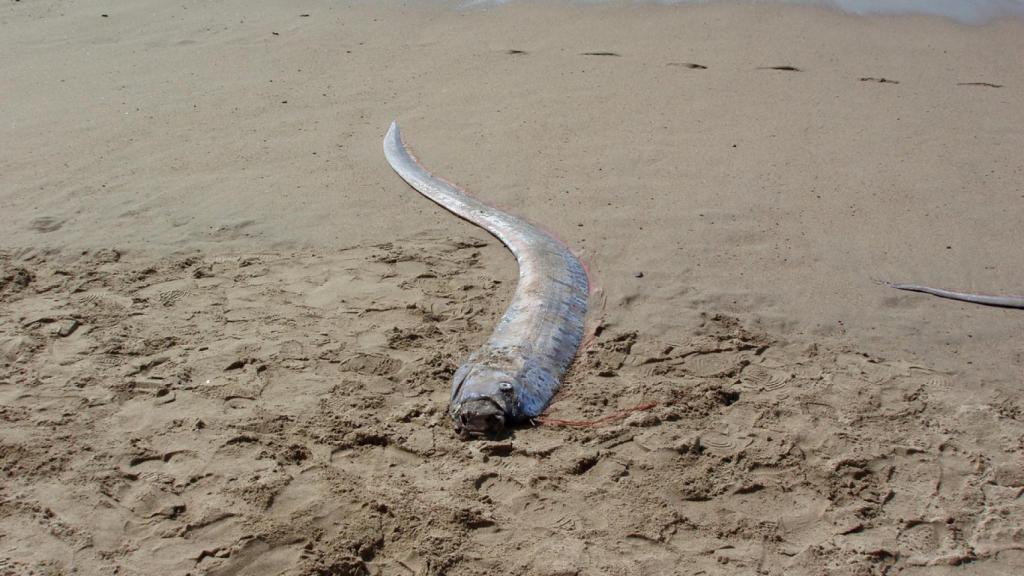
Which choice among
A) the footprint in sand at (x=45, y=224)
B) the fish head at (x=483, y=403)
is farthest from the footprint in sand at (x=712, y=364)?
the footprint in sand at (x=45, y=224)

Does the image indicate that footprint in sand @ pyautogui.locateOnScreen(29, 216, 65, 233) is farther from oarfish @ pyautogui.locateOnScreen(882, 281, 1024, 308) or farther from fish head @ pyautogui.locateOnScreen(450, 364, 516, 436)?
oarfish @ pyautogui.locateOnScreen(882, 281, 1024, 308)

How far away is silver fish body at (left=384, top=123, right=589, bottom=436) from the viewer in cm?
321

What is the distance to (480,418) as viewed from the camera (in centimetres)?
315

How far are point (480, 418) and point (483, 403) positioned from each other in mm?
63

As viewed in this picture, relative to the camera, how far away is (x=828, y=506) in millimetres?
2768

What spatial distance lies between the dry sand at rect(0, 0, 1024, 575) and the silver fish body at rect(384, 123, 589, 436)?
0.10 metres

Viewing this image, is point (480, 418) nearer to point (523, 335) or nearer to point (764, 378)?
point (523, 335)

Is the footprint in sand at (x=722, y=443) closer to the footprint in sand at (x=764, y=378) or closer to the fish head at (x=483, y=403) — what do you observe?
the footprint in sand at (x=764, y=378)

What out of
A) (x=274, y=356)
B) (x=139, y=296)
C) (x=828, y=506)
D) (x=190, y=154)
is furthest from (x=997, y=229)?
(x=190, y=154)

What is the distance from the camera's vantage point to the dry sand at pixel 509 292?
269cm

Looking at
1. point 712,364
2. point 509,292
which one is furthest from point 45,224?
point 712,364

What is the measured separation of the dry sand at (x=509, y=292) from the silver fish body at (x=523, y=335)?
0.10 metres

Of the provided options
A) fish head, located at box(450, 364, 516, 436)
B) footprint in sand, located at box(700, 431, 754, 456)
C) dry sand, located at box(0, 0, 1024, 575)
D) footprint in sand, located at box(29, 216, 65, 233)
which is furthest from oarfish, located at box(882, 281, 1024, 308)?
footprint in sand, located at box(29, 216, 65, 233)

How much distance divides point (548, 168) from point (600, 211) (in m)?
0.69
